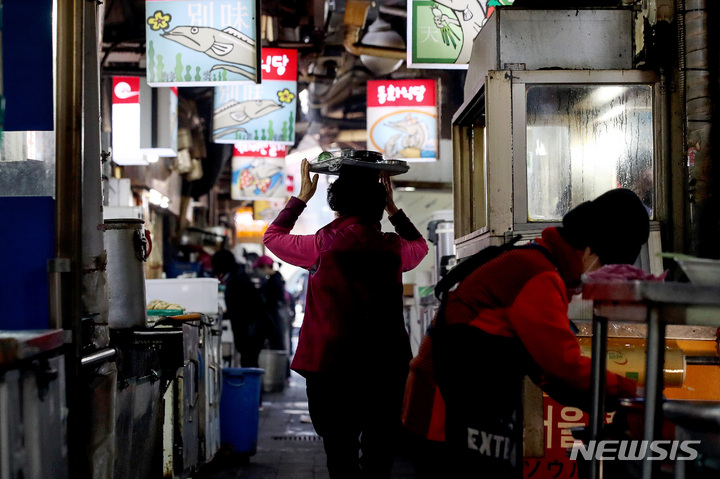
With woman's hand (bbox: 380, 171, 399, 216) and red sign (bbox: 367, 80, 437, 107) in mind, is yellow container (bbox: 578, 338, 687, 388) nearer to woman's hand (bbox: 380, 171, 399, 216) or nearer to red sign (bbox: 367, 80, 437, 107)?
woman's hand (bbox: 380, 171, 399, 216)

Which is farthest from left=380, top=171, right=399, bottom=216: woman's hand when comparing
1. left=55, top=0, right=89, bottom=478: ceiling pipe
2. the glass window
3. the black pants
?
left=55, top=0, right=89, bottom=478: ceiling pipe

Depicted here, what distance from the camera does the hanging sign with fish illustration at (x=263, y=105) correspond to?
36.6ft

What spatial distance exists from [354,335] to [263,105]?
305 inches

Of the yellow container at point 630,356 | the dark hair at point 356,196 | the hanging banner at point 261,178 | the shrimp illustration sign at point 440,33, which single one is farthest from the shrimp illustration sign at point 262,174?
the yellow container at point 630,356

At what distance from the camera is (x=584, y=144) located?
5086mm

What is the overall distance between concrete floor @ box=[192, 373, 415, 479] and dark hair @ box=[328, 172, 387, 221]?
341 centimetres

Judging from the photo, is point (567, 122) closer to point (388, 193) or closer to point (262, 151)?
point (388, 193)

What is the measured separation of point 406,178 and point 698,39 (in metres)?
7.87

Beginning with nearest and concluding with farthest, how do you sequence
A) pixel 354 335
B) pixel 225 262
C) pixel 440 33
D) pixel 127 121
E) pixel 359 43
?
pixel 354 335 → pixel 440 33 → pixel 127 121 → pixel 359 43 → pixel 225 262

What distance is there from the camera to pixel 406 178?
1234cm

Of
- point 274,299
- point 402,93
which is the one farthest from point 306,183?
point 274,299

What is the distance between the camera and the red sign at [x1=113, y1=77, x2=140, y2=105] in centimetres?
1061

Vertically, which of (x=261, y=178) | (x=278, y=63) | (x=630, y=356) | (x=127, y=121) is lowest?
(x=630, y=356)

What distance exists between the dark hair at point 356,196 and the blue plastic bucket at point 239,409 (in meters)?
3.64
